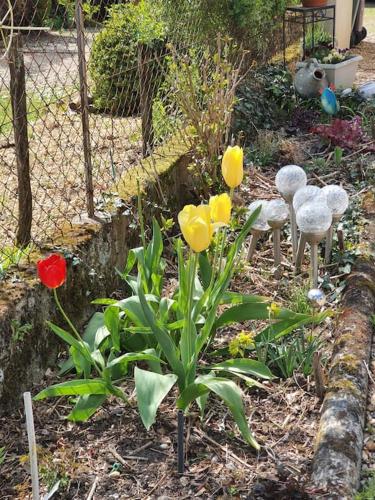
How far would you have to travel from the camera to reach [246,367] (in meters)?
3.17

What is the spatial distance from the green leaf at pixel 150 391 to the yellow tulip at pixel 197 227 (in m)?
0.60

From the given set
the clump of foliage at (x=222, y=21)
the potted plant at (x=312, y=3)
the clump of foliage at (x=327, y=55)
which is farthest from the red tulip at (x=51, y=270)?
the potted plant at (x=312, y=3)

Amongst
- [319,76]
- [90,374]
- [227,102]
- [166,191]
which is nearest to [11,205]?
[166,191]

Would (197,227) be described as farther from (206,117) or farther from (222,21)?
(222,21)

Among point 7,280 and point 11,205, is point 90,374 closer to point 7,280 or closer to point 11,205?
point 7,280

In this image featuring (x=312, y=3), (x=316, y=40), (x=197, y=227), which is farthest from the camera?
(x=316, y=40)

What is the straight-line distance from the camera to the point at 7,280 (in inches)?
132

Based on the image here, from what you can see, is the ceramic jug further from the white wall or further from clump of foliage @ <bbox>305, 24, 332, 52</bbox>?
the white wall

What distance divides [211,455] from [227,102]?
9.74 feet

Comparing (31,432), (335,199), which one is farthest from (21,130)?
(335,199)

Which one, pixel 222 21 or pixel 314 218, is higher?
pixel 222 21

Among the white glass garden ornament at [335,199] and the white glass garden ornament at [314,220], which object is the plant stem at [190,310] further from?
the white glass garden ornament at [335,199]

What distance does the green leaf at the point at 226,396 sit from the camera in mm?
2822

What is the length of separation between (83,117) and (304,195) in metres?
1.28
